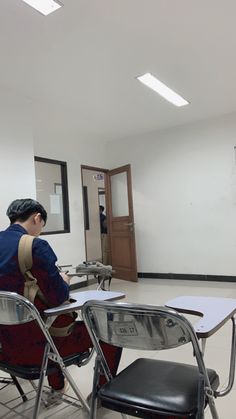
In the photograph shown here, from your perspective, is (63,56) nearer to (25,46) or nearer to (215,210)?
(25,46)

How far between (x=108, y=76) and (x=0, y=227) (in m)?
2.19

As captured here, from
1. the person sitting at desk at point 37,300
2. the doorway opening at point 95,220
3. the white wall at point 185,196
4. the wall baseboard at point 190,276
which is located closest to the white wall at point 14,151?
the person sitting at desk at point 37,300

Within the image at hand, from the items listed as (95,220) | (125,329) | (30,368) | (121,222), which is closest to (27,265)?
(30,368)

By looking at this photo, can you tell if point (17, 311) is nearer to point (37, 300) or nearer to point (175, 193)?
point (37, 300)

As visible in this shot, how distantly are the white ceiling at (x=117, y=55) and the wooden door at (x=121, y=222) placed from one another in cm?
157

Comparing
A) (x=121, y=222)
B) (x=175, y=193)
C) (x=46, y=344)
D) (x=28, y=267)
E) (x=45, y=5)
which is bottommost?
(x=46, y=344)

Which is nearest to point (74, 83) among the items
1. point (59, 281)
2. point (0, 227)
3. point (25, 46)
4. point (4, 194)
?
point (25, 46)

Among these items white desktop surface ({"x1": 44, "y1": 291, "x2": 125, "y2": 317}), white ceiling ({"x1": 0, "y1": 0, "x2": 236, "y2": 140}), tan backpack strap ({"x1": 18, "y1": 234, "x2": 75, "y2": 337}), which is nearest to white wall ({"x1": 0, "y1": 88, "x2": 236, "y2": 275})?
white ceiling ({"x1": 0, "y1": 0, "x2": 236, "y2": 140})

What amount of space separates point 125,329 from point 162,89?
3.82m

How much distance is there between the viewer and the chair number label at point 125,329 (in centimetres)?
115

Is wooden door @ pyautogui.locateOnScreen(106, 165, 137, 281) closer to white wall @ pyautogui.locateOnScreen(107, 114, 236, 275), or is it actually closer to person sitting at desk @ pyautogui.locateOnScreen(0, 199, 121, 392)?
white wall @ pyautogui.locateOnScreen(107, 114, 236, 275)

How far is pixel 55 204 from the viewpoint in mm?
5441

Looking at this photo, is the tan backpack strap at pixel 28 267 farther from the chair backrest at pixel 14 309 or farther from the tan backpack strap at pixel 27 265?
the chair backrest at pixel 14 309

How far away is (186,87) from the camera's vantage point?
428cm
